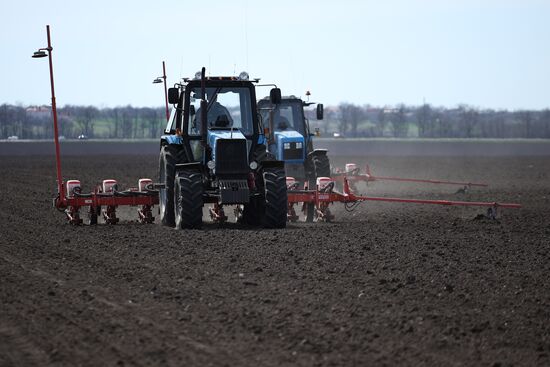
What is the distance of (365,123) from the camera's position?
375ft

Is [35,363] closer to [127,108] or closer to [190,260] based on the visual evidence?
[190,260]

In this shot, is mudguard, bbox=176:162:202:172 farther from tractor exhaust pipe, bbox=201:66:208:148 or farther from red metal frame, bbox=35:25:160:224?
red metal frame, bbox=35:25:160:224

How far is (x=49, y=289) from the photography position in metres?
10.5

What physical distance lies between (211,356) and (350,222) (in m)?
10.8

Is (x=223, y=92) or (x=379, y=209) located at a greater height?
(x=223, y=92)

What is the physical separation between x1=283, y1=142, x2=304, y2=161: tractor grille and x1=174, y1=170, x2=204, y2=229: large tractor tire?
20.9 feet

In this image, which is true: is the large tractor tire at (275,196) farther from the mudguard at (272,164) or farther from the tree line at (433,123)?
→ the tree line at (433,123)

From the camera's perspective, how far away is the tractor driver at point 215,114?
1702 cm

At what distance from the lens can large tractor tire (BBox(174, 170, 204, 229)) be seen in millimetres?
16078

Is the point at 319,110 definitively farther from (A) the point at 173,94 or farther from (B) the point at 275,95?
(A) the point at 173,94

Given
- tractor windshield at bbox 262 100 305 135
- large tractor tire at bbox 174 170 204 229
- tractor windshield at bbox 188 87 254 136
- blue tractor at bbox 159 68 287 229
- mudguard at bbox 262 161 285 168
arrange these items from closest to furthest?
large tractor tire at bbox 174 170 204 229 → blue tractor at bbox 159 68 287 229 → mudguard at bbox 262 161 285 168 → tractor windshield at bbox 188 87 254 136 → tractor windshield at bbox 262 100 305 135

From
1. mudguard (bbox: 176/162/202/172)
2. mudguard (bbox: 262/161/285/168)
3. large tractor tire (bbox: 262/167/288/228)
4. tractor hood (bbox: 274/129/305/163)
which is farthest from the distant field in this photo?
large tractor tire (bbox: 262/167/288/228)

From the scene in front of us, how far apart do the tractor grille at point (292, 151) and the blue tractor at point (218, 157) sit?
194 inches

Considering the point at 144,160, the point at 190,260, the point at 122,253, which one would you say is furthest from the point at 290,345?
the point at 144,160
